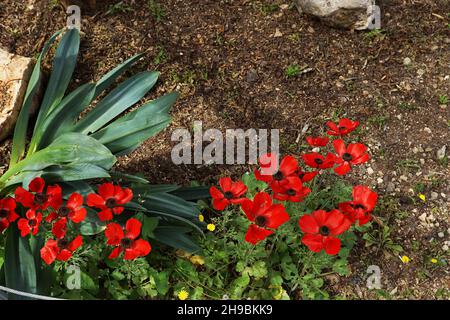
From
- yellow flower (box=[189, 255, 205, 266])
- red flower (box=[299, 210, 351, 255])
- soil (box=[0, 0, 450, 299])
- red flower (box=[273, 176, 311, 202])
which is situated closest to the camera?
red flower (box=[299, 210, 351, 255])

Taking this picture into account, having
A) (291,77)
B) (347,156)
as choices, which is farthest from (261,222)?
(291,77)

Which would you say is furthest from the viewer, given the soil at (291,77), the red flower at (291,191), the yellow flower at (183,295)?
the soil at (291,77)

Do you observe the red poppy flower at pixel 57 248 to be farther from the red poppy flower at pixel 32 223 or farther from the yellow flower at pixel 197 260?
the yellow flower at pixel 197 260

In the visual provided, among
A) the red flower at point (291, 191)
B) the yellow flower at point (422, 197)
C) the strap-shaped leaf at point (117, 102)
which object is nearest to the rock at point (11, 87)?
the strap-shaped leaf at point (117, 102)

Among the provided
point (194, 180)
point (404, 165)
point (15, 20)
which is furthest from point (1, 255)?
point (404, 165)

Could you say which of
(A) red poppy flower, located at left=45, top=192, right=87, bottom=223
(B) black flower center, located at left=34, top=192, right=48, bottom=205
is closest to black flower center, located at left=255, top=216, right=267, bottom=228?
(A) red poppy flower, located at left=45, top=192, right=87, bottom=223

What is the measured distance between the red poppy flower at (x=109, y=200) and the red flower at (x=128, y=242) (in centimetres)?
5

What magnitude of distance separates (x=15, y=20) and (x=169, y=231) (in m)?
1.80

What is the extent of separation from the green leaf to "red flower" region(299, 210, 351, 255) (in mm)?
1130

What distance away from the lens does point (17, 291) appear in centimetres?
226

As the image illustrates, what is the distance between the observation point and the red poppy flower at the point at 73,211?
88.1 inches

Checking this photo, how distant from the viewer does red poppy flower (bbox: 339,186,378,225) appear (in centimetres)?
226

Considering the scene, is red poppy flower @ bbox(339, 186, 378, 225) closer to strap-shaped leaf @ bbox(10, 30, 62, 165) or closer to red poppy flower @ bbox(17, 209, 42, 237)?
red poppy flower @ bbox(17, 209, 42, 237)

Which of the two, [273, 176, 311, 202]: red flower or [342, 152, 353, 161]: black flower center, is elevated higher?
[273, 176, 311, 202]: red flower
